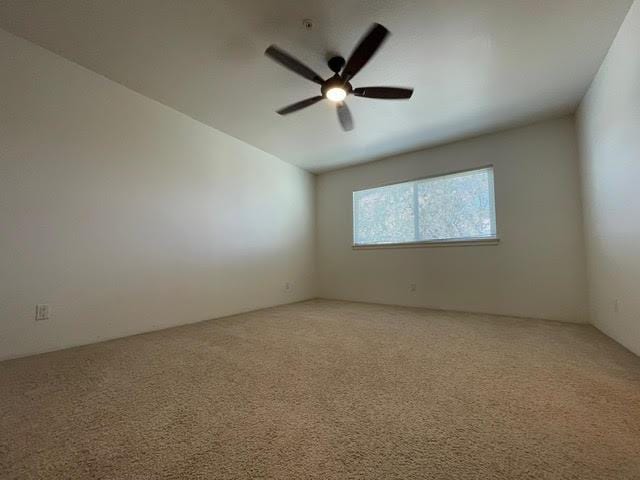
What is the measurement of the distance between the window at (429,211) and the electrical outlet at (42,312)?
3852 mm

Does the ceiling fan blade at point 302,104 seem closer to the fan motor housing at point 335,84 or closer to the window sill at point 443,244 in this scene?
the fan motor housing at point 335,84

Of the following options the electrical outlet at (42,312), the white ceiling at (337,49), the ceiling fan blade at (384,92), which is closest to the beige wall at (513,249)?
the white ceiling at (337,49)

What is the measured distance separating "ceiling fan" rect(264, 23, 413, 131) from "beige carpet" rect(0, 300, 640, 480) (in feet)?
6.83

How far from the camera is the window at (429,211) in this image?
3.68 m

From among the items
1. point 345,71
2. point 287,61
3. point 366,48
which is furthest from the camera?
point 345,71

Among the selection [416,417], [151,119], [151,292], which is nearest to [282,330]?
[151,292]

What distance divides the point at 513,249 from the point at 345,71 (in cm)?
297

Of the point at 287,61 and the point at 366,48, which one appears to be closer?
the point at 366,48

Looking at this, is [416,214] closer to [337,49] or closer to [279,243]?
[279,243]

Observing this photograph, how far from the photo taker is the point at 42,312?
2.16 meters

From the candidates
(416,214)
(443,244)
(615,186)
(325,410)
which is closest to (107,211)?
(325,410)

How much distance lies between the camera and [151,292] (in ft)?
9.32

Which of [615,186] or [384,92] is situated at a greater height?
[384,92]

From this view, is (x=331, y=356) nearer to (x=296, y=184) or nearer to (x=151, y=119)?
(x=151, y=119)
